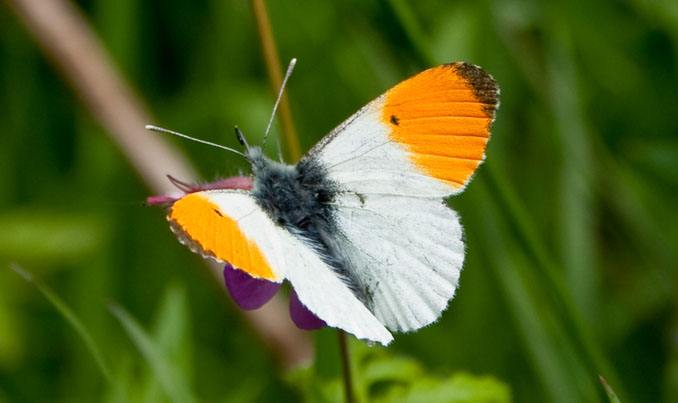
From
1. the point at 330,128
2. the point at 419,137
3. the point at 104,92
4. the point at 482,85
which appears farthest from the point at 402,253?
the point at 104,92

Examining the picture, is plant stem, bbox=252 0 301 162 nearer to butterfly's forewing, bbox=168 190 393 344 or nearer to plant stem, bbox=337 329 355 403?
butterfly's forewing, bbox=168 190 393 344

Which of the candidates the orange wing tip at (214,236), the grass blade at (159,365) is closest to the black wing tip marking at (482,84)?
the orange wing tip at (214,236)

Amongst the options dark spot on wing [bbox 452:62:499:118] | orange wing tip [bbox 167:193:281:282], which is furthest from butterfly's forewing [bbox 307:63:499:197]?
orange wing tip [bbox 167:193:281:282]

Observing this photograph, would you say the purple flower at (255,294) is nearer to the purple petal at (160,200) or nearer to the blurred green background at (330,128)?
the purple petal at (160,200)

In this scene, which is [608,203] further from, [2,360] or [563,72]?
[2,360]

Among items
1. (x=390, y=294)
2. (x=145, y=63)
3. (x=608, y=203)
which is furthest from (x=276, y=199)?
(x=145, y=63)

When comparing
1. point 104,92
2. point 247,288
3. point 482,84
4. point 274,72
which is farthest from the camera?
point 104,92

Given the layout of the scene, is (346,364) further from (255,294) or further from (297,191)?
(297,191)
